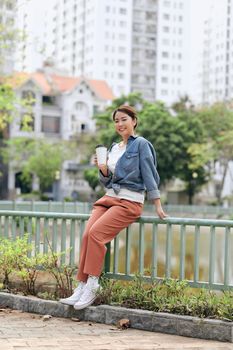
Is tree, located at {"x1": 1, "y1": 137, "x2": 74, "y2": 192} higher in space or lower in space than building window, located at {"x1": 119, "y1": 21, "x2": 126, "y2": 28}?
lower

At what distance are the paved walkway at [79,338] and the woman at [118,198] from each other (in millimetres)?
303

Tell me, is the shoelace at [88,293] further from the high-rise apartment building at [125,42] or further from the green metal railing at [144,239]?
the high-rise apartment building at [125,42]

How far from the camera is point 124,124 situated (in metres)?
6.12

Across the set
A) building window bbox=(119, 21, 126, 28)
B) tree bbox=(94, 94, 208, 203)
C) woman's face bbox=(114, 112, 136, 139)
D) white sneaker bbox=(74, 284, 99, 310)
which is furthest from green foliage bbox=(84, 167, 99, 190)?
building window bbox=(119, 21, 126, 28)

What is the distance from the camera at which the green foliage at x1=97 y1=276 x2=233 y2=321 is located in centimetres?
547

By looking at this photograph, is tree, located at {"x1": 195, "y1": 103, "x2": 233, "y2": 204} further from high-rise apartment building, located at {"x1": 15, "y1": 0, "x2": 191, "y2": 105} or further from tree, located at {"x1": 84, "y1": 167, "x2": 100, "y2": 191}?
high-rise apartment building, located at {"x1": 15, "y1": 0, "x2": 191, "y2": 105}

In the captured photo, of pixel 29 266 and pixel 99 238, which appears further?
pixel 29 266

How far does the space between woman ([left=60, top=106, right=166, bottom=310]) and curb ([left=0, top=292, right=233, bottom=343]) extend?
16 centimetres

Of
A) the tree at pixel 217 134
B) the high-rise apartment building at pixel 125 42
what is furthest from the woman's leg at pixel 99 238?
the high-rise apartment building at pixel 125 42

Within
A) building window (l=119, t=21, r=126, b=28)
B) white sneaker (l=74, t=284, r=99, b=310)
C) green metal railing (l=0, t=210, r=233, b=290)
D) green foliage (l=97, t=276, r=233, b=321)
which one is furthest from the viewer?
building window (l=119, t=21, r=126, b=28)

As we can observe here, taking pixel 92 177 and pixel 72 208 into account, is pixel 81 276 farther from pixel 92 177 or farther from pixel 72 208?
pixel 92 177

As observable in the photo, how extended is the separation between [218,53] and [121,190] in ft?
334

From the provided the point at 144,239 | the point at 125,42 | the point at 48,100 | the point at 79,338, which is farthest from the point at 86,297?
the point at 125,42

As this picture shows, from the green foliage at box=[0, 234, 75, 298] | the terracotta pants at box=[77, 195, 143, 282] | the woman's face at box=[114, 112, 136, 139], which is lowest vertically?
the green foliage at box=[0, 234, 75, 298]
